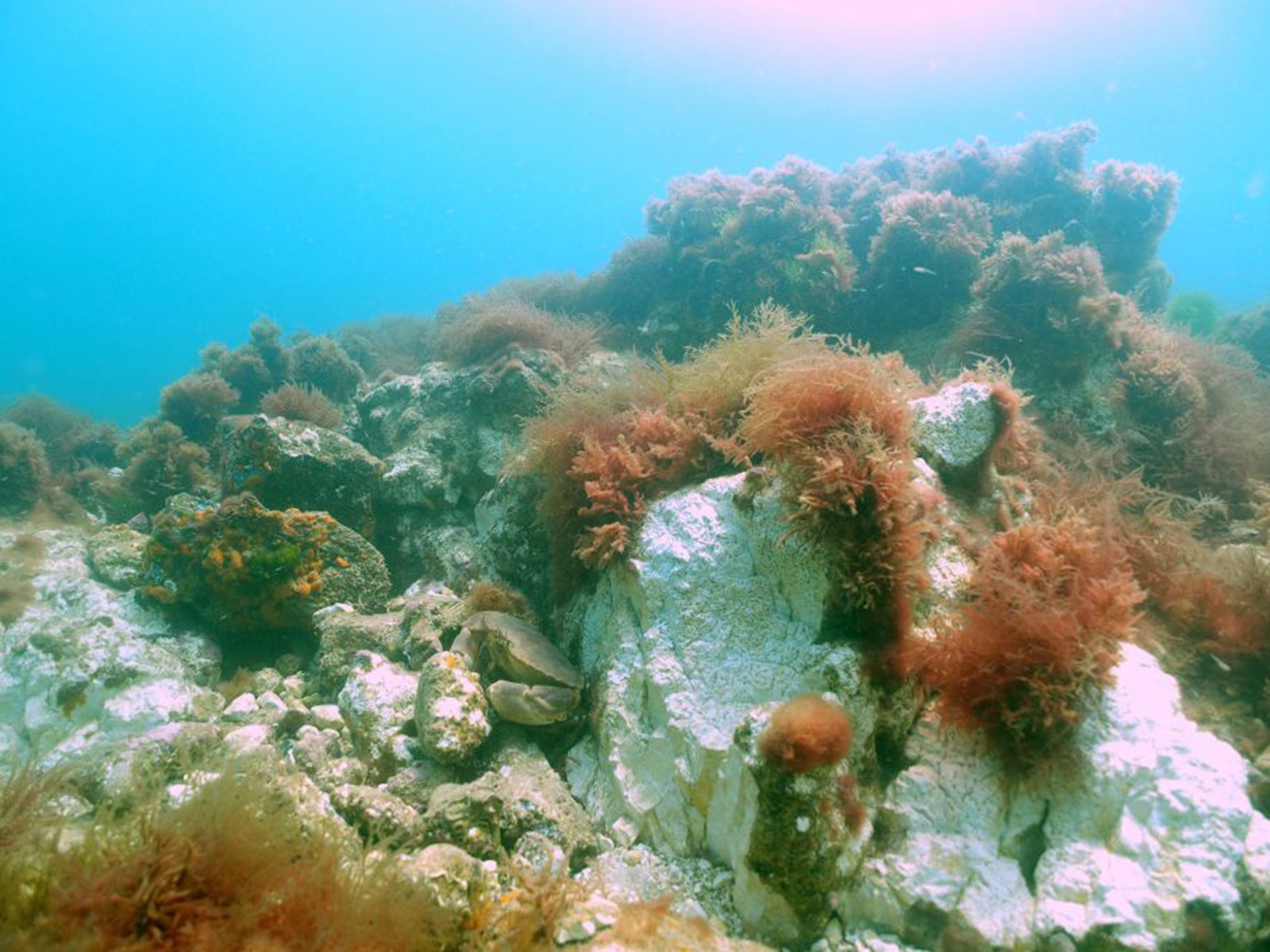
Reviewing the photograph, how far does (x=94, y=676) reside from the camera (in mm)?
5637

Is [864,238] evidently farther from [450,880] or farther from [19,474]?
[19,474]

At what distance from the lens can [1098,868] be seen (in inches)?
121

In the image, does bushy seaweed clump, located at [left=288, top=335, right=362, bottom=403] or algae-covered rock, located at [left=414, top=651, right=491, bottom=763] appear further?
bushy seaweed clump, located at [left=288, top=335, right=362, bottom=403]

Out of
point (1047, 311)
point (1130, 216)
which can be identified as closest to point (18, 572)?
point (1047, 311)

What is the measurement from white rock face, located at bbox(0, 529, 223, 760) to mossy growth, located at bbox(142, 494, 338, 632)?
1.24ft

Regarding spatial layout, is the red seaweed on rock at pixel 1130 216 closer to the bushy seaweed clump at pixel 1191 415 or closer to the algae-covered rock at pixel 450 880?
the bushy seaweed clump at pixel 1191 415

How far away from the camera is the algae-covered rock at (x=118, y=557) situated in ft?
22.5

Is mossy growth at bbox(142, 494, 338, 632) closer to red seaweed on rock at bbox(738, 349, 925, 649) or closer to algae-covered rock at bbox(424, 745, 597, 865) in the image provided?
algae-covered rock at bbox(424, 745, 597, 865)

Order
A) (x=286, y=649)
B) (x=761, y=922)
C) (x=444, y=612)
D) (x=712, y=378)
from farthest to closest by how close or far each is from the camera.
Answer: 1. (x=286, y=649)
2. (x=444, y=612)
3. (x=712, y=378)
4. (x=761, y=922)

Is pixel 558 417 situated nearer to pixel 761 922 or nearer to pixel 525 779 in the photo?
pixel 525 779

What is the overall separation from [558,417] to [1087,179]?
47.1 feet

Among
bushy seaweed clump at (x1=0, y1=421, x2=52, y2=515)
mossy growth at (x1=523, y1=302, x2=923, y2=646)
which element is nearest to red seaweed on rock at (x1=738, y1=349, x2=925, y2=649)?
mossy growth at (x1=523, y1=302, x2=923, y2=646)

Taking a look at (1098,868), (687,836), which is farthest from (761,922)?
(1098,868)

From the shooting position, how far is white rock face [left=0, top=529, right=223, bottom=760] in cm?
538
